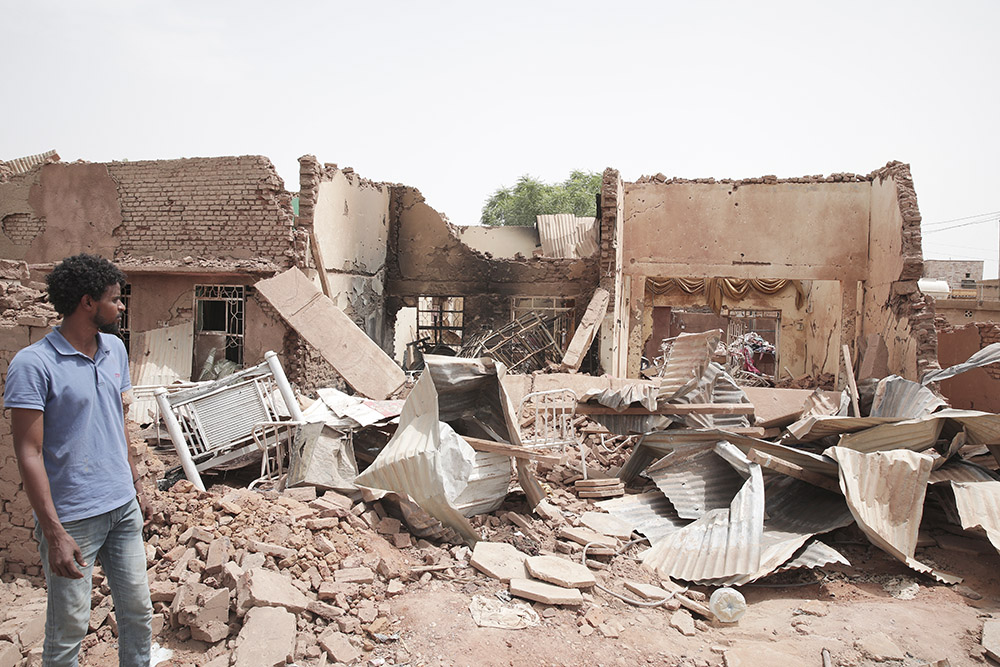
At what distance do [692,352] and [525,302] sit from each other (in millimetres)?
7014

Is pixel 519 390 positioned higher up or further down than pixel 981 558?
higher up

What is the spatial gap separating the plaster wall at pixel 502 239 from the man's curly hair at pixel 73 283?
15.2 meters

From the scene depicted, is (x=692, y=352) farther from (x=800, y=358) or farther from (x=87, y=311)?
(x=800, y=358)

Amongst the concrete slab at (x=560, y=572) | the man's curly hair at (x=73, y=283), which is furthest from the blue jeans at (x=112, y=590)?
the concrete slab at (x=560, y=572)

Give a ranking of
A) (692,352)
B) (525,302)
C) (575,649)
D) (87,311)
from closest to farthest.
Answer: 1. (87,311)
2. (575,649)
3. (692,352)
4. (525,302)

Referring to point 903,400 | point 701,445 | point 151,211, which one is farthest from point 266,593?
point 151,211

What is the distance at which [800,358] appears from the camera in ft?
53.4

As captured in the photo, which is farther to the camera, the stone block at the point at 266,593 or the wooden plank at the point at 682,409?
the wooden plank at the point at 682,409

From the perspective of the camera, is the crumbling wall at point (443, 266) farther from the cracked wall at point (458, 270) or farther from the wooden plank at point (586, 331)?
the wooden plank at point (586, 331)

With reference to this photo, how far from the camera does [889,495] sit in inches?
204

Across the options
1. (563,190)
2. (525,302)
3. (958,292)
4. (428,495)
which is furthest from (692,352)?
(563,190)

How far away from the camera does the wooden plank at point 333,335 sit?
8273mm

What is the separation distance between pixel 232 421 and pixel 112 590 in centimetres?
363

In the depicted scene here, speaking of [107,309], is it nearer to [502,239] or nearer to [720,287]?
[720,287]
